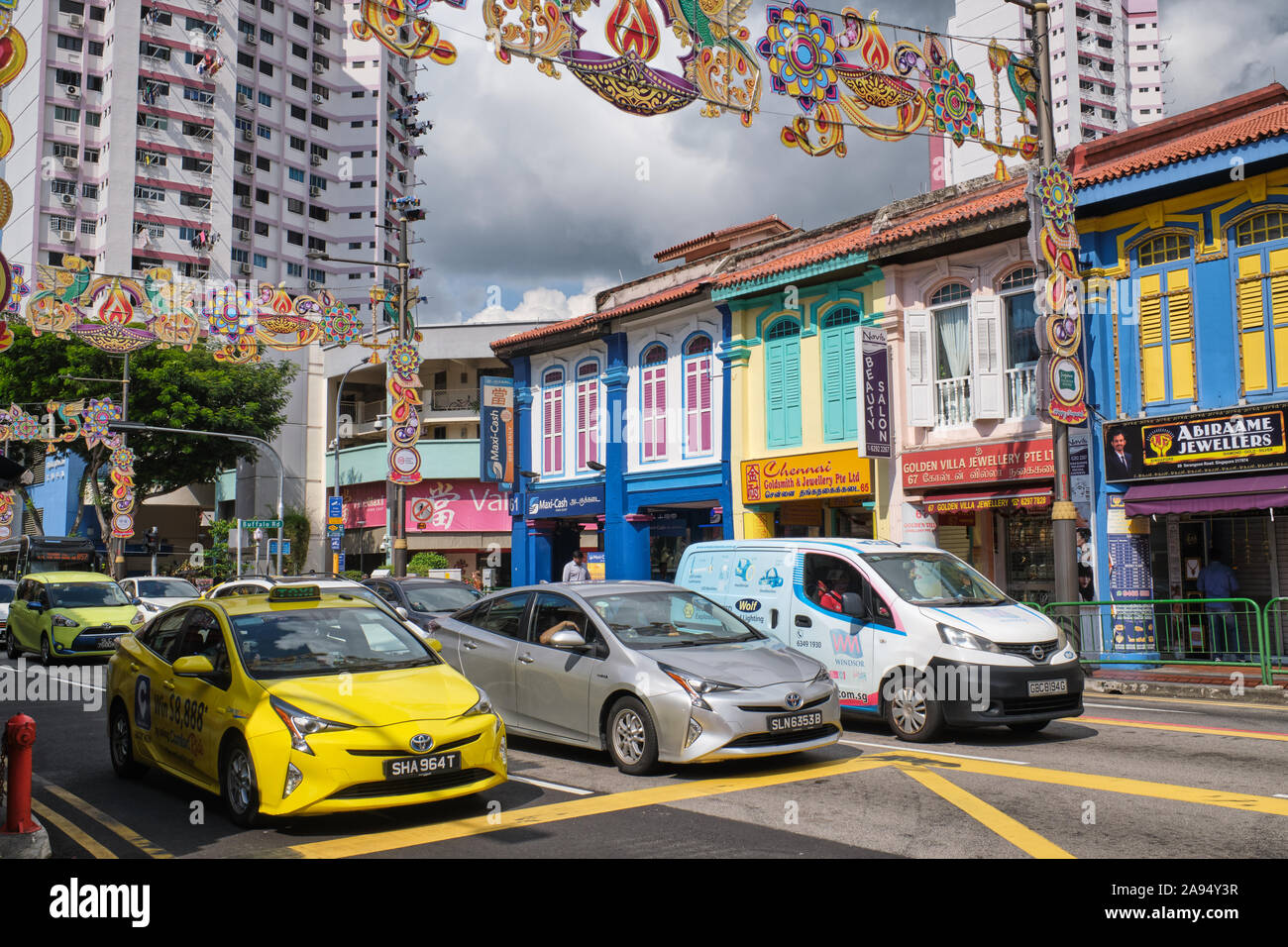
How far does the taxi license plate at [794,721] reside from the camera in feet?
26.9

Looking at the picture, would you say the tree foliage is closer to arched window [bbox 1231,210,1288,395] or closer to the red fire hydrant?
arched window [bbox 1231,210,1288,395]

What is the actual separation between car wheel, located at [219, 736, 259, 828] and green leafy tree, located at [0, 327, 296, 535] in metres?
41.8

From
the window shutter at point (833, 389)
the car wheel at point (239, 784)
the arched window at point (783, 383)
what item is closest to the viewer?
the car wheel at point (239, 784)

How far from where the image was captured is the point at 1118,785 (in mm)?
7793

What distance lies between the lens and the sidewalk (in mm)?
13250

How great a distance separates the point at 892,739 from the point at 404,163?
84372 millimetres

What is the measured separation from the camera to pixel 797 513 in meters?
23.8

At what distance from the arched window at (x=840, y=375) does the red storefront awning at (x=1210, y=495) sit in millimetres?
6147

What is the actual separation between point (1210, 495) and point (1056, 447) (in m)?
2.53

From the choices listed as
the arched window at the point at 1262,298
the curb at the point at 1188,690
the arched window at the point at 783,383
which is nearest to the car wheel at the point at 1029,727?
the curb at the point at 1188,690

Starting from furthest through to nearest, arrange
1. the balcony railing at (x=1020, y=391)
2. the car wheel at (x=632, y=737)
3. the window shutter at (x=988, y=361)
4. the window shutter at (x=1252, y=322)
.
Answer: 1. the window shutter at (x=988, y=361)
2. the balcony railing at (x=1020, y=391)
3. the window shutter at (x=1252, y=322)
4. the car wheel at (x=632, y=737)

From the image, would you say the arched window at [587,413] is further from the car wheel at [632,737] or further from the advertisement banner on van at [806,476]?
the car wheel at [632,737]

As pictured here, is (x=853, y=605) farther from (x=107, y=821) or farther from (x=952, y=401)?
(x=952, y=401)
